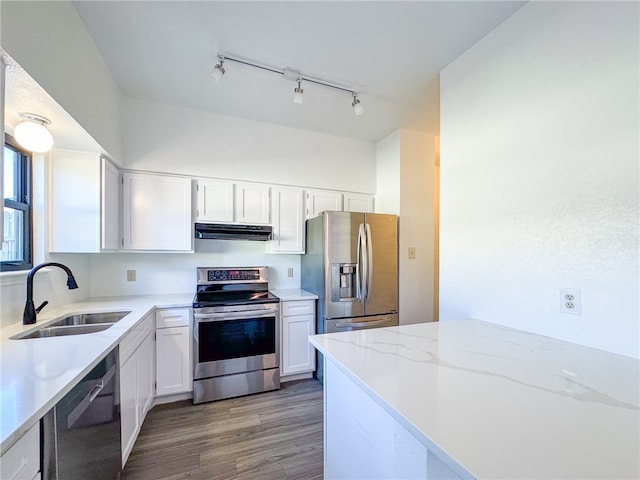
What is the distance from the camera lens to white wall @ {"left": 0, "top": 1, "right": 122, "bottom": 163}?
107cm

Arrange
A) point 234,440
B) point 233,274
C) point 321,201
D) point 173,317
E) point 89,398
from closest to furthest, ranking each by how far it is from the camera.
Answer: point 89,398, point 234,440, point 173,317, point 233,274, point 321,201

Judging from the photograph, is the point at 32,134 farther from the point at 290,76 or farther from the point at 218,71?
the point at 290,76

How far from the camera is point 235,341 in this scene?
250 cm

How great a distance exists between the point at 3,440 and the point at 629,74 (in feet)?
7.78

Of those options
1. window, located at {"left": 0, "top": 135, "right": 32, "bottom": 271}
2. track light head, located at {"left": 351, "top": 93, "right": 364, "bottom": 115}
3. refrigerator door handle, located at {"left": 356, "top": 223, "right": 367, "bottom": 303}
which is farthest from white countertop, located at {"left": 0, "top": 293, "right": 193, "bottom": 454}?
track light head, located at {"left": 351, "top": 93, "right": 364, "bottom": 115}

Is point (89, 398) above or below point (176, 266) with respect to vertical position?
below

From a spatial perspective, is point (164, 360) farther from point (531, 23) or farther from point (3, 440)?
point (531, 23)

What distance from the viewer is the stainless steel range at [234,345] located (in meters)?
2.37

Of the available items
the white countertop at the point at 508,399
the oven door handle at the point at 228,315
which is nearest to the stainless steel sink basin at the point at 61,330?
the oven door handle at the point at 228,315

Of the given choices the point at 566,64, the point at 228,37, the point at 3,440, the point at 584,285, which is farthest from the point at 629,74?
the point at 3,440

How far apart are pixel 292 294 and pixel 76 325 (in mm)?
1742

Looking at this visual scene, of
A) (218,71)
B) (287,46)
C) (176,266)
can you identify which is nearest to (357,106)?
(287,46)

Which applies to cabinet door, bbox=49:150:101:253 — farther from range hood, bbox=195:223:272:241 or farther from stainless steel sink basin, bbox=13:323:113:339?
range hood, bbox=195:223:272:241

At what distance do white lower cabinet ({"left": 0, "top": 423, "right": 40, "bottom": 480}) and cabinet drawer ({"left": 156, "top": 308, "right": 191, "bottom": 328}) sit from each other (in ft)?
4.88
